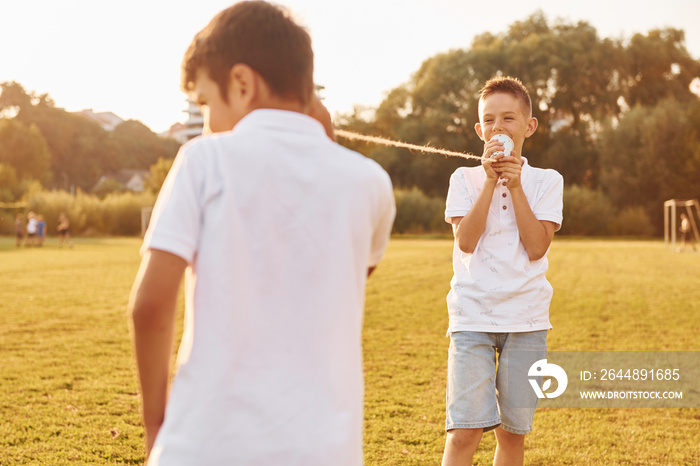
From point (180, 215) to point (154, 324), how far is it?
227 mm

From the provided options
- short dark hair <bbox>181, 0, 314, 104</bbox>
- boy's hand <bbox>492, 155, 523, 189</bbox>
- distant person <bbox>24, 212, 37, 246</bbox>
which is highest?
short dark hair <bbox>181, 0, 314, 104</bbox>

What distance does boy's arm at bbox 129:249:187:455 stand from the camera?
1.32 metres

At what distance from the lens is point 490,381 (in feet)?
9.21

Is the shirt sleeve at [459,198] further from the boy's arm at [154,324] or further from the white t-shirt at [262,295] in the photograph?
the boy's arm at [154,324]

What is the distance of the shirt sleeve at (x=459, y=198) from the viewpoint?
9.95 feet

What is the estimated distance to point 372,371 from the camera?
629 cm

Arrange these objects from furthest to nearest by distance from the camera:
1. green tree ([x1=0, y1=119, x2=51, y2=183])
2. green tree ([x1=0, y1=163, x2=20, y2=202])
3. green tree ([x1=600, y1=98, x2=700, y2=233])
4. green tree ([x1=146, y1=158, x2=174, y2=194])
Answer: green tree ([x1=0, y1=119, x2=51, y2=183]) < green tree ([x1=146, y1=158, x2=174, y2=194]) < green tree ([x1=0, y1=163, x2=20, y2=202]) < green tree ([x1=600, y1=98, x2=700, y2=233])

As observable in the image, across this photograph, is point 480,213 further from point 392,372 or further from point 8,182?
point 8,182

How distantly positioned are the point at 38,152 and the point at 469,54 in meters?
45.1

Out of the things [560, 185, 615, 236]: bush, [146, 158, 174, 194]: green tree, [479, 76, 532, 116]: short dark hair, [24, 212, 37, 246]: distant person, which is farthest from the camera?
[146, 158, 174, 194]: green tree

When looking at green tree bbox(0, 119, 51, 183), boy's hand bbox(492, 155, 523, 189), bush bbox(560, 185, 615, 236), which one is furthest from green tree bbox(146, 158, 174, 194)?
boy's hand bbox(492, 155, 523, 189)

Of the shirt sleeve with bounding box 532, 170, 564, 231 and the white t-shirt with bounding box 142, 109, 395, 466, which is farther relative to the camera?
the shirt sleeve with bounding box 532, 170, 564, 231

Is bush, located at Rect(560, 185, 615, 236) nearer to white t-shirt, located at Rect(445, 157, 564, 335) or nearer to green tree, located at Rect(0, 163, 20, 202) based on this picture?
green tree, located at Rect(0, 163, 20, 202)

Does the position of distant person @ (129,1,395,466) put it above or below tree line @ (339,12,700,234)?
below
